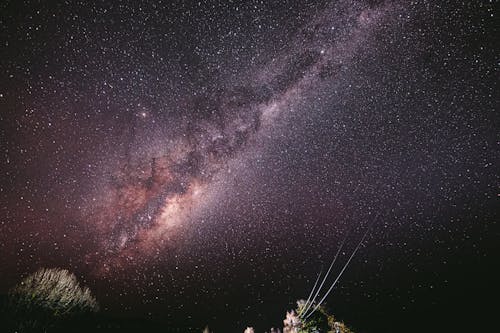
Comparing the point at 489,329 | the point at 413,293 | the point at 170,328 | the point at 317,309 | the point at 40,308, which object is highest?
the point at 40,308

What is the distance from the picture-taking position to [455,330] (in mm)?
24859

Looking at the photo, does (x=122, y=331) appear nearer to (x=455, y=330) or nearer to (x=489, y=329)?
(x=455, y=330)

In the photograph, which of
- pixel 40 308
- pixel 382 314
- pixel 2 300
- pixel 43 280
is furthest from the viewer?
pixel 382 314

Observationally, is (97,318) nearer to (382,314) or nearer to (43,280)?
(43,280)

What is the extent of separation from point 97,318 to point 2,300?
7459mm

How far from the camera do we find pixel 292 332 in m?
12.2

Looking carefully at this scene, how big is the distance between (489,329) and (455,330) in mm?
2780

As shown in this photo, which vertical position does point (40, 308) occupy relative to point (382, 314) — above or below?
above

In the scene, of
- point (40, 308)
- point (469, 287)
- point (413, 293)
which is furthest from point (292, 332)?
point (413, 293)

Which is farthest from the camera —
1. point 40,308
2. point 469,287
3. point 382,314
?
point 469,287

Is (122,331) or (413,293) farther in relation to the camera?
(413,293)

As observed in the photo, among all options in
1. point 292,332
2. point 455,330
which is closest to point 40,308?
point 292,332

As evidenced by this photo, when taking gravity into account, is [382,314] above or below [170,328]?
below

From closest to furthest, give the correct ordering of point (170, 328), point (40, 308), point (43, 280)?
point (40, 308), point (43, 280), point (170, 328)
